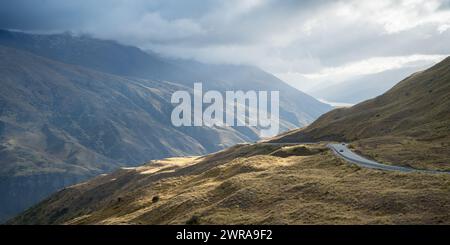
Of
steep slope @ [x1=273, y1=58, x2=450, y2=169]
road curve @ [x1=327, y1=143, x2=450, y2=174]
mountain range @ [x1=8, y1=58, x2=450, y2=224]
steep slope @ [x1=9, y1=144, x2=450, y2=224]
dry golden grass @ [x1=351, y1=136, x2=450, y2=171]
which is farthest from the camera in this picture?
steep slope @ [x1=273, y1=58, x2=450, y2=169]

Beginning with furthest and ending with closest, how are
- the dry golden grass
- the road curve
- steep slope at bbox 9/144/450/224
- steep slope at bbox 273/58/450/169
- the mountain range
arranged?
1. steep slope at bbox 273/58/450/169
2. the dry golden grass
3. the road curve
4. the mountain range
5. steep slope at bbox 9/144/450/224

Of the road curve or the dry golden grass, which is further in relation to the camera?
the dry golden grass

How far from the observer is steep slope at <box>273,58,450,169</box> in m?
Result: 77.9

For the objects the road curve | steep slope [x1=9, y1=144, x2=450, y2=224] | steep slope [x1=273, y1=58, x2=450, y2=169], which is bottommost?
steep slope [x1=9, y1=144, x2=450, y2=224]

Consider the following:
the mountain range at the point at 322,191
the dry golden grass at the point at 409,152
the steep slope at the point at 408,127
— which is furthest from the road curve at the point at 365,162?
the steep slope at the point at 408,127

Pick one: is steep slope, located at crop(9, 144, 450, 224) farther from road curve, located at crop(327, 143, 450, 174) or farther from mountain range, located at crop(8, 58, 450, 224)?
road curve, located at crop(327, 143, 450, 174)

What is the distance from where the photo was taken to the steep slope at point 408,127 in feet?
256

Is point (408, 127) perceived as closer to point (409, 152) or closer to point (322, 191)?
point (409, 152)

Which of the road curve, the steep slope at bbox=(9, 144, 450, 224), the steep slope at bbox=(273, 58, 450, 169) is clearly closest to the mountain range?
the steep slope at bbox=(9, 144, 450, 224)

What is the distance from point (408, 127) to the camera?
122000 millimetres
